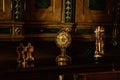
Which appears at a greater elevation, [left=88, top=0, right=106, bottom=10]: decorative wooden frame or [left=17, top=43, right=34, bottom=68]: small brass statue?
[left=88, top=0, right=106, bottom=10]: decorative wooden frame

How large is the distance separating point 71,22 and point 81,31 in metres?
0.19

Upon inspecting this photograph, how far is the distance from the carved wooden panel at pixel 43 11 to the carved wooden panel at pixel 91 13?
234mm

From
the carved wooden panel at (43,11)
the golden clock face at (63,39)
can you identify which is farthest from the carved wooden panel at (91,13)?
the golden clock face at (63,39)

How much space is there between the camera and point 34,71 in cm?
272

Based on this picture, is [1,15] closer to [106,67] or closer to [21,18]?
[21,18]

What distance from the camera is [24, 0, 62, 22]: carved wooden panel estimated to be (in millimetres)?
3377

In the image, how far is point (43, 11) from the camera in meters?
3.43

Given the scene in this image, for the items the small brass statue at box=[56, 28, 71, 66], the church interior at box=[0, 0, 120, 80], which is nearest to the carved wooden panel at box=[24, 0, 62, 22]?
the church interior at box=[0, 0, 120, 80]

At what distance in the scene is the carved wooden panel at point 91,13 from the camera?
3.57 metres

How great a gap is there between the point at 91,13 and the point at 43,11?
1.93ft

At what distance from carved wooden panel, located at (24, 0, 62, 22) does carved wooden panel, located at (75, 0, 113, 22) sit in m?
0.23

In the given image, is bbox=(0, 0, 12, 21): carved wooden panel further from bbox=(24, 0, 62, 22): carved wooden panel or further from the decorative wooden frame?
the decorative wooden frame

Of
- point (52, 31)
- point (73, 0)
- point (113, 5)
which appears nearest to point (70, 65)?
point (52, 31)

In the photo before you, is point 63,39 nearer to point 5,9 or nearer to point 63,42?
point 63,42
